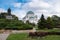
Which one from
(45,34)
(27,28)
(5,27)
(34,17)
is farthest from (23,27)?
(34,17)

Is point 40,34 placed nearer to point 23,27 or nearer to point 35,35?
point 35,35

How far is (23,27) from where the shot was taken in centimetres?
4022

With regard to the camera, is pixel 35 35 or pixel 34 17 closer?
pixel 35 35

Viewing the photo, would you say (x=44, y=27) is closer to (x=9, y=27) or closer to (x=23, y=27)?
(x=23, y=27)

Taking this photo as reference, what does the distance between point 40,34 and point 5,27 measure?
20.6 metres

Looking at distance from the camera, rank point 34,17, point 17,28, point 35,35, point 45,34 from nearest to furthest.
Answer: point 35,35 < point 45,34 < point 17,28 < point 34,17

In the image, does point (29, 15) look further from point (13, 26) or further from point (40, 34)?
point (40, 34)

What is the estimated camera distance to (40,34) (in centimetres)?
2073

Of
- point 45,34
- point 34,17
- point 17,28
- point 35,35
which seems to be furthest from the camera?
point 34,17

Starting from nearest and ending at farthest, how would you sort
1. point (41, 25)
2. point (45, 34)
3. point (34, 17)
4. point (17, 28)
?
point (45, 34), point (17, 28), point (41, 25), point (34, 17)

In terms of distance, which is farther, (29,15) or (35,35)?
(29,15)

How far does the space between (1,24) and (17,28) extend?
5841mm

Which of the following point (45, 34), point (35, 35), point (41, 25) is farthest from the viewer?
point (41, 25)

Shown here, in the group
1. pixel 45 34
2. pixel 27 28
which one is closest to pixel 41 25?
pixel 27 28
